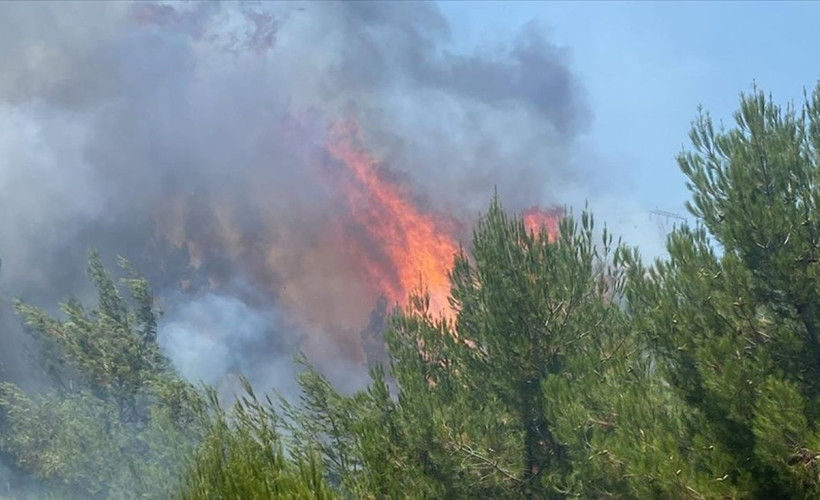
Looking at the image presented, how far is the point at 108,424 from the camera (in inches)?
1174

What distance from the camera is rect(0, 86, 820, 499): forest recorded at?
9.99m

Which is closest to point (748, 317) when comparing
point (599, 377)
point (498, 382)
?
point (599, 377)

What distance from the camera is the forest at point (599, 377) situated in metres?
9.99

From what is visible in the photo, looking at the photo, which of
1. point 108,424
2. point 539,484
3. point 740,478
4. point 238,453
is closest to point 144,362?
point 108,424

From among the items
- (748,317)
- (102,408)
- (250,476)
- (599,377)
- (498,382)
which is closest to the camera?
(250,476)

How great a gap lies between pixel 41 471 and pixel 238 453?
24.1 meters

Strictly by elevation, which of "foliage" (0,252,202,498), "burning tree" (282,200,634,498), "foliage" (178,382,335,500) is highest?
"foliage" (0,252,202,498)

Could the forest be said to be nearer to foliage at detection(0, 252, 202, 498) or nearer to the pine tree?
the pine tree

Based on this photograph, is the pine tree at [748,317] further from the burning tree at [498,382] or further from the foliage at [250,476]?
the foliage at [250,476]

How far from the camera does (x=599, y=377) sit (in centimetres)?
1320

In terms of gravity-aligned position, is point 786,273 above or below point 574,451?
above

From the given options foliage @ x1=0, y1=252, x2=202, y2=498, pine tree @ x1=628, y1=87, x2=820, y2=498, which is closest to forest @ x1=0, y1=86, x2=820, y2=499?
pine tree @ x1=628, y1=87, x2=820, y2=498

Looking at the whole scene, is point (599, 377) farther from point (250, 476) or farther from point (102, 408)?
point (102, 408)

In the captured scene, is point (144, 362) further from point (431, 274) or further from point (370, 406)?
point (431, 274)
